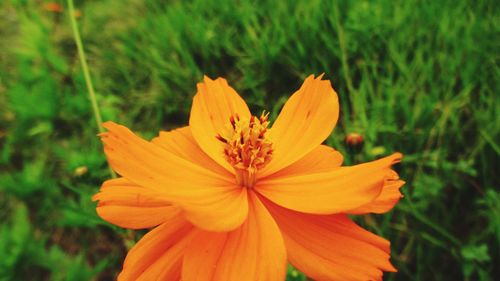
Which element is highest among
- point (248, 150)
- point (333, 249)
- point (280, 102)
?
point (248, 150)

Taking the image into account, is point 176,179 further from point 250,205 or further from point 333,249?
point 333,249

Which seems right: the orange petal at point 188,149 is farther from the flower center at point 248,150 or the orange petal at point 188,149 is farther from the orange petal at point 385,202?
the orange petal at point 385,202

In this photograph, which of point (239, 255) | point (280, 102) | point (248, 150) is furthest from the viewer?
point (280, 102)

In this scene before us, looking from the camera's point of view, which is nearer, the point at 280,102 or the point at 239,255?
the point at 239,255

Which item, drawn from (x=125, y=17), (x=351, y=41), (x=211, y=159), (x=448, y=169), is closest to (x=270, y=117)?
(x=351, y=41)

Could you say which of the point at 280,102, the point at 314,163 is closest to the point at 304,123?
the point at 314,163

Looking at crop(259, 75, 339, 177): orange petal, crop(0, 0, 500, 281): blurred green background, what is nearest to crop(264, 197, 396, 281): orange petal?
crop(259, 75, 339, 177): orange petal
